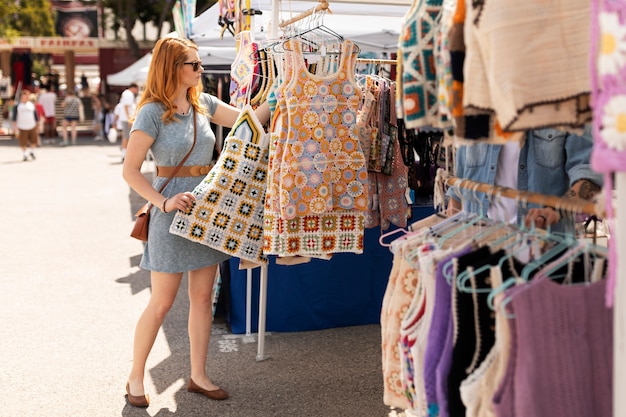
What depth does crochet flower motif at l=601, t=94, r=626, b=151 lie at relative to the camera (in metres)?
1.72

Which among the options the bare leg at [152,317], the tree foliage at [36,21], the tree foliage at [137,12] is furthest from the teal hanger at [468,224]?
the tree foliage at [36,21]

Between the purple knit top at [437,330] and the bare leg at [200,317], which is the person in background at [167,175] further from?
the purple knit top at [437,330]

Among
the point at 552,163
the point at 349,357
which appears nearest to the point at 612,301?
the point at 552,163

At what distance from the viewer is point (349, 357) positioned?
5.09 meters

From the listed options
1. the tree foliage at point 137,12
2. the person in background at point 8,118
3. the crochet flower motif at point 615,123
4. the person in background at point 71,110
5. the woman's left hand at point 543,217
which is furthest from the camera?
the tree foliage at point 137,12

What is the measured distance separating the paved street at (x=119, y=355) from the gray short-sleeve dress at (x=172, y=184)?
81cm

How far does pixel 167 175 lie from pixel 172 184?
0.05 metres

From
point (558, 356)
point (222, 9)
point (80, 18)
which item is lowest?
point (558, 356)

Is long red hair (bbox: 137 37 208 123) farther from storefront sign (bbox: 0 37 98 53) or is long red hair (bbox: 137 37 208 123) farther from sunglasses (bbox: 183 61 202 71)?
storefront sign (bbox: 0 37 98 53)

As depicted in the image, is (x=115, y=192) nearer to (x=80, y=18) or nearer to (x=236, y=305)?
(x=236, y=305)

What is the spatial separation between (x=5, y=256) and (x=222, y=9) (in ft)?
12.7

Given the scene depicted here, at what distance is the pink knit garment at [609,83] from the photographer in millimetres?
1724

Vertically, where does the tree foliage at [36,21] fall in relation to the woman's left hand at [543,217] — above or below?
above

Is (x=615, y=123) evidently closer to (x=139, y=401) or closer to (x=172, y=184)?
(x=172, y=184)
